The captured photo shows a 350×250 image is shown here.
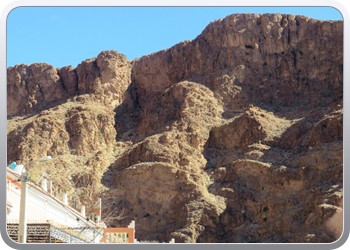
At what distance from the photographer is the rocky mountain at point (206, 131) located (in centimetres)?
6794

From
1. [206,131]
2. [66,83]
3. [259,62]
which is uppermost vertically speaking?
[66,83]

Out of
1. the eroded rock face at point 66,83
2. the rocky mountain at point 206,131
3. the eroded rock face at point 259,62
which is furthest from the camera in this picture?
the eroded rock face at point 66,83

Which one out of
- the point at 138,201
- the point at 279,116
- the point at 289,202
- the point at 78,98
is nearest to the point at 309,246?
the point at 289,202

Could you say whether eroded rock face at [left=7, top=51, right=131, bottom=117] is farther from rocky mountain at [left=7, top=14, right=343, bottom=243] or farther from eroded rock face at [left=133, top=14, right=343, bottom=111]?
eroded rock face at [left=133, top=14, right=343, bottom=111]

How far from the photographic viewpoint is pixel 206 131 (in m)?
80.6

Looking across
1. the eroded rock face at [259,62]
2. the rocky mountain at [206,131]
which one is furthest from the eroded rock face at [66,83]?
the eroded rock face at [259,62]

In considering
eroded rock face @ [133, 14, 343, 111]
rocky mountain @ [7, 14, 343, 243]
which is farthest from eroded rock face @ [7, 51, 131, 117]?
eroded rock face @ [133, 14, 343, 111]

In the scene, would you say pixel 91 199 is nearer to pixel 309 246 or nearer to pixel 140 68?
pixel 140 68

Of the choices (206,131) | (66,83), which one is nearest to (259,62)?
(206,131)

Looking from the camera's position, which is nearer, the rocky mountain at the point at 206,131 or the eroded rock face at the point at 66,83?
the rocky mountain at the point at 206,131

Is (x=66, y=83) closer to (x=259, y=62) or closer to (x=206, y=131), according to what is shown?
(x=206, y=131)

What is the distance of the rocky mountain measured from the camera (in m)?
67.9

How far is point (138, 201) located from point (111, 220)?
4903 mm

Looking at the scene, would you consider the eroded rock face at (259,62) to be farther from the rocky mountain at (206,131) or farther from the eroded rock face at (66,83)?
the eroded rock face at (66,83)
